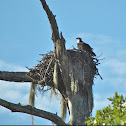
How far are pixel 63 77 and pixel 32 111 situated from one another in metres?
1.41

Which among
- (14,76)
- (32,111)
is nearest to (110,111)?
(32,111)

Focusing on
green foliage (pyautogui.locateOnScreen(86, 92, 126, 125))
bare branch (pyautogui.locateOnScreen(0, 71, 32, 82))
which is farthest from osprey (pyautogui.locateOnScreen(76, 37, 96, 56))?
green foliage (pyautogui.locateOnScreen(86, 92, 126, 125))

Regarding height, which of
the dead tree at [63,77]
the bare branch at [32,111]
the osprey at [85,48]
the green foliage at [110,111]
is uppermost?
the osprey at [85,48]

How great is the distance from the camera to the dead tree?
10023 mm

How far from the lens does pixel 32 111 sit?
989 centimetres

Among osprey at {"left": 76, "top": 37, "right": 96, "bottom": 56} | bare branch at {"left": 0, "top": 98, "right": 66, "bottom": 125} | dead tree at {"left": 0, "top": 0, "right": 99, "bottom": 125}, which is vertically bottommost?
bare branch at {"left": 0, "top": 98, "right": 66, "bottom": 125}

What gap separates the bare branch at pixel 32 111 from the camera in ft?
32.2

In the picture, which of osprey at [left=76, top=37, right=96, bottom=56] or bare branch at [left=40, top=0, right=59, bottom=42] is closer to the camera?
bare branch at [left=40, top=0, right=59, bottom=42]

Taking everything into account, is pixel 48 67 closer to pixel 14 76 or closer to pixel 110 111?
pixel 14 76

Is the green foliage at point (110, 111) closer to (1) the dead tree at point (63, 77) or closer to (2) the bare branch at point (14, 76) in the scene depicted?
(1) the dead tree at point (63, 77)

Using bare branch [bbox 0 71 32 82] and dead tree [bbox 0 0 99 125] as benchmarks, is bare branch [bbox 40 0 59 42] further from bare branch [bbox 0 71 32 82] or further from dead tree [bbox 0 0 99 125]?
bare branch [bbox 0 71 32 82]

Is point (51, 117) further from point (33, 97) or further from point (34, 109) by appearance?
point (33, 97)

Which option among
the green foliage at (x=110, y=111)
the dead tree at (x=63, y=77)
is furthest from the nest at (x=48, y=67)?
the green foliage at (x=110, y=111)

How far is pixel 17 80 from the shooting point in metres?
11.1
